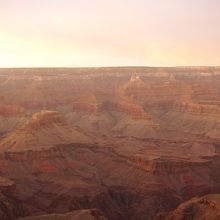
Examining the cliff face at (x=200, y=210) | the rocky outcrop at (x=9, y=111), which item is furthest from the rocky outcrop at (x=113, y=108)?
the cliff face at (x=200, y=210)

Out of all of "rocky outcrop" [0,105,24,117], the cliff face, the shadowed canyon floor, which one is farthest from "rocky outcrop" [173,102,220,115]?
the cliff face

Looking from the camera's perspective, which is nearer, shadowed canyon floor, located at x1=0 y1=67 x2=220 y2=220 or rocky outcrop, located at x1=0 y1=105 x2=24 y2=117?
shadowed canyon floor, located at x1=0 y1=67 x2=220 y2=220

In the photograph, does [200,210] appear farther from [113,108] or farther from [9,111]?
[113,108]

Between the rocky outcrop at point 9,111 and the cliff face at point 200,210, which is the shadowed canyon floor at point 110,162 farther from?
the rocky outcrop at point 9,111

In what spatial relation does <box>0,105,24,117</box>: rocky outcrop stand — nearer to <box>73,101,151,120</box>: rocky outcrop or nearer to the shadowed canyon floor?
the shadowed canyon floor

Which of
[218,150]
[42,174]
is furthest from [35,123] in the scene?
[218,150]

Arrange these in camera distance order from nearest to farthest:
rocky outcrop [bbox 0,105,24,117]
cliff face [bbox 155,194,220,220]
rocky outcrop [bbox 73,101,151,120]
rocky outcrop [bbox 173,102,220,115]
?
cliff face [bbox 155,194,220,220] < rocky outcrop [bbox 0,105,24,117] < rocky outcrop [bbox 73,101,151,120] < rocky outcrop [bbox 173,102,220,115]

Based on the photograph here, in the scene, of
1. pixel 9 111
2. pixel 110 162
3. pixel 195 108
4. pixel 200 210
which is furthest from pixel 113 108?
pixel 200 210

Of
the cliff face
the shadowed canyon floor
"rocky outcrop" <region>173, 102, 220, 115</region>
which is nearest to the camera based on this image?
the cliff face

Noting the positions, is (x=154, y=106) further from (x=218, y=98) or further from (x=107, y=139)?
(x=107, y=139)
